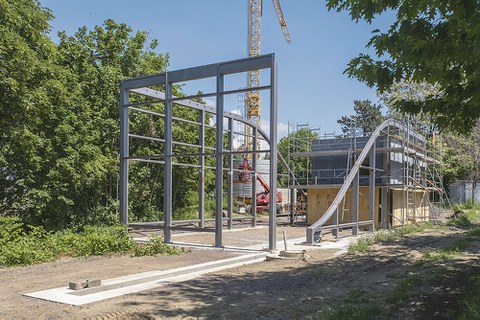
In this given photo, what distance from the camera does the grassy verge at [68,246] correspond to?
12.7 m

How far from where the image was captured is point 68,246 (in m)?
14.5

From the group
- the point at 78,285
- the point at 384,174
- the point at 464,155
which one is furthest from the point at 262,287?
the point at 464,155

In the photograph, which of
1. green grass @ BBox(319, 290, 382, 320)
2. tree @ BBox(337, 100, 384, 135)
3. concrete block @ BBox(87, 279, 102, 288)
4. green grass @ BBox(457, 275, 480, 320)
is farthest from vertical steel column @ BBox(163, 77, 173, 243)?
tree @ BBox(337, 100, 384, 135)

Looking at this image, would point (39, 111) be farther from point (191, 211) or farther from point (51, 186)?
point (191, 211)

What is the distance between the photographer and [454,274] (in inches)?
426

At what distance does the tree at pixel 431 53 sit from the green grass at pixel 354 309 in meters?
3.38

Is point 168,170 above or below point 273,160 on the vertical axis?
below

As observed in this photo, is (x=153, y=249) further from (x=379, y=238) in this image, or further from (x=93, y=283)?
(x=379, y=238)

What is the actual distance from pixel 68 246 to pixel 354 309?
1001cm

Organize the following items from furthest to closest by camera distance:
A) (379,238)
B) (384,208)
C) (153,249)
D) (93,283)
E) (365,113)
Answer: (365,113)
(384,208)
(379,238)
(153,249)
(93,283)

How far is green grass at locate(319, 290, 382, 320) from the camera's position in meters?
6.82

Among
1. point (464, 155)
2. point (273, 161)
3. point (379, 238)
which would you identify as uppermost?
point (464, 155)

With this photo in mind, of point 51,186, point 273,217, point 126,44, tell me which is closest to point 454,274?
point 273,217

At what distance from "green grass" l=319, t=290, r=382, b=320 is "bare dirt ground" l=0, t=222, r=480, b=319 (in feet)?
0.40
